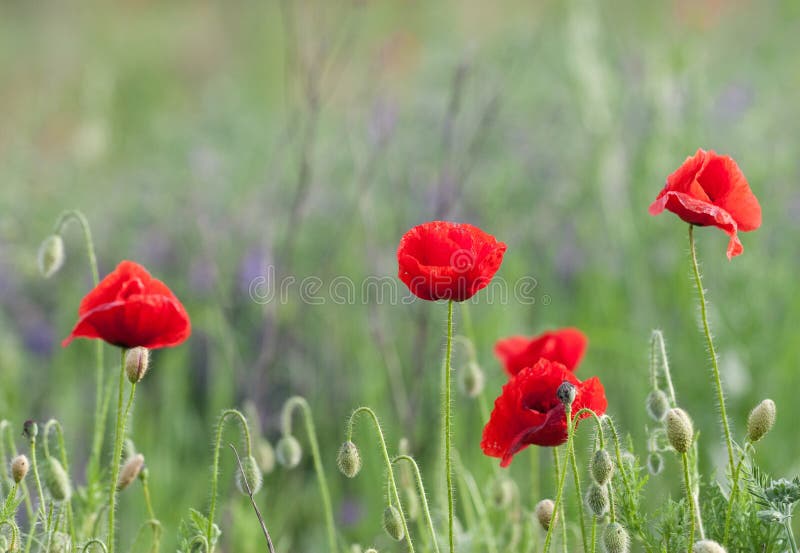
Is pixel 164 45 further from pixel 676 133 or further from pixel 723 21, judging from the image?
pixel 676 133

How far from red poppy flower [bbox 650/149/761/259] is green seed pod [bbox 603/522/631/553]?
304 mm

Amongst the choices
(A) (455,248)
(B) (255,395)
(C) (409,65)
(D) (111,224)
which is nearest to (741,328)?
(B) (255,395)

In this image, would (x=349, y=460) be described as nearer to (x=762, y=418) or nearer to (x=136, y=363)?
(x=136, y=363)

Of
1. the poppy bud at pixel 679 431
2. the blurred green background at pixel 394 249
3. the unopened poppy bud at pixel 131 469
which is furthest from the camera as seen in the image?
the blurred green background at pixel 394 249

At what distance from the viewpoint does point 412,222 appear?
3.34 m

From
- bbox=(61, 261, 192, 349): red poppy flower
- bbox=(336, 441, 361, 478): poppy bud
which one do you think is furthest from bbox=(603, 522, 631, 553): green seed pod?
bbox=(61, 261, 192, 349): red poppy flower

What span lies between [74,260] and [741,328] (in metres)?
2.18

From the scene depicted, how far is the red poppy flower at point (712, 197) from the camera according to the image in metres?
1.02

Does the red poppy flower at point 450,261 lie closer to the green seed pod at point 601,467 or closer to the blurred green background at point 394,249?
the green seed pod at point 601,467

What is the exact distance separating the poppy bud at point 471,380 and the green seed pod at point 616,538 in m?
0.38

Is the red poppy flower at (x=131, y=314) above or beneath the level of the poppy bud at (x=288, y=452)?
above

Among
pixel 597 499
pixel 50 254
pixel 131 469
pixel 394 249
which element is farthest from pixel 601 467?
pixel 394 249

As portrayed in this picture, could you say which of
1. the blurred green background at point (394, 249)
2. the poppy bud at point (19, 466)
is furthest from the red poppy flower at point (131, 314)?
the blurred green background at point (394, 249)

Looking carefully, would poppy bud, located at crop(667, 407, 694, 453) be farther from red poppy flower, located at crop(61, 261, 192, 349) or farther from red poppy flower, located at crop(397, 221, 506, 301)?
red poppy flower, located at crop(61, 261, 192, 349)
